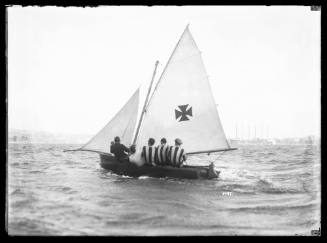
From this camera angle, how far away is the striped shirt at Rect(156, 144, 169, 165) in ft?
34.8

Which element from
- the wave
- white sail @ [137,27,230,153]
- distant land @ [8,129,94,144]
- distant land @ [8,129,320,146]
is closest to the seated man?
white sail @ [137,27,230,153]

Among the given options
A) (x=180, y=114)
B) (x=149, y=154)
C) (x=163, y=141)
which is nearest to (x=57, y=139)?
(x=149, y=154)

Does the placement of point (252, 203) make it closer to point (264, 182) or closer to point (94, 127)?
point (264, 182)

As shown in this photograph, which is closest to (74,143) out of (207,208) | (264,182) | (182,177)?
(182,177)

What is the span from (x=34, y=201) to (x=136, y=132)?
351cm

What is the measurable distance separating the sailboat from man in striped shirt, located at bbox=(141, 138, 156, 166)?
0.42 feet

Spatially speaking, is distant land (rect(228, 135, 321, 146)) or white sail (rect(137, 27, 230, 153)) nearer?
distant land (rect(228, 135, 321, 146))

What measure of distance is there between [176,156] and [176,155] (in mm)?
24

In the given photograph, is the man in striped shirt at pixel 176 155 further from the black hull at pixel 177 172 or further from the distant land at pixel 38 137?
the distant land at pixel 38 137

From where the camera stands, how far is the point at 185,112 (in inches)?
434

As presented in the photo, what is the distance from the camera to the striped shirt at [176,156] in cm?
1055

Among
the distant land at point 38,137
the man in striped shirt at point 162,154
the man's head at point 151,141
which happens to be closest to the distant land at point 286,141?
the man in striped shirt at point 162,154

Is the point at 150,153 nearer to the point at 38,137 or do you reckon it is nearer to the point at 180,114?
the point at 180,114

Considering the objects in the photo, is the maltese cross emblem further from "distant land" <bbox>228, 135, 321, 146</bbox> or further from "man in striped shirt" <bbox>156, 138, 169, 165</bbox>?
"distant land" <bbox>228, 135, 321, 146</bbox>
